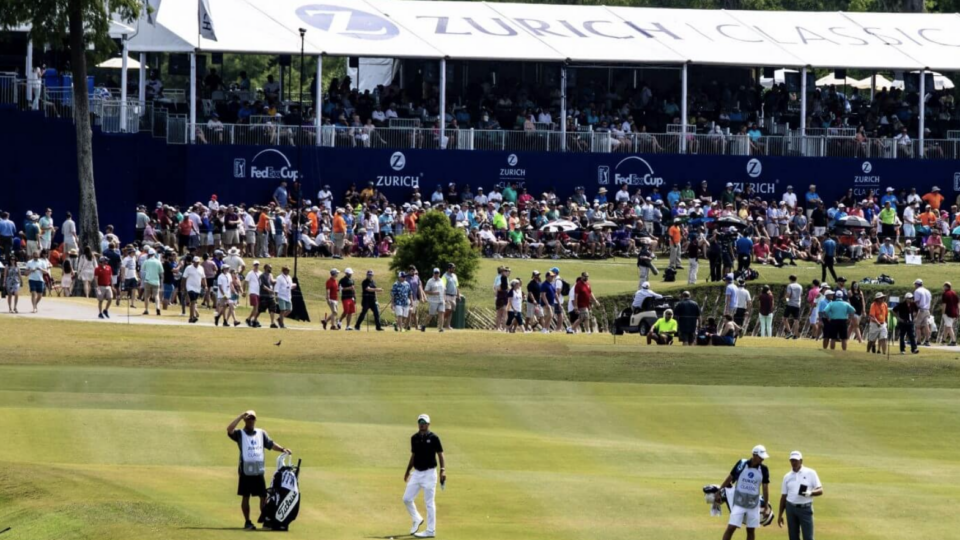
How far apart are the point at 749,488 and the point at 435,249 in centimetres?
2509

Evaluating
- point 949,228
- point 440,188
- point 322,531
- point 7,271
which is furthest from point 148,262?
point 949,228

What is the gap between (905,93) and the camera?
62.4m

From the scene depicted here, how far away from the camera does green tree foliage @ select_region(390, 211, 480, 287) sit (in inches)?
1735

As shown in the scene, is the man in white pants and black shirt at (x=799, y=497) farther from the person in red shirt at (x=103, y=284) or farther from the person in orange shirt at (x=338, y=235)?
the person in orange shirt at (x=338, y=235)

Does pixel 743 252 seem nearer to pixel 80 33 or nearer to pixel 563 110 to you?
pixel 563 110

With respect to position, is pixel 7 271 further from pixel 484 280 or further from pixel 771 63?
pixel 771 63

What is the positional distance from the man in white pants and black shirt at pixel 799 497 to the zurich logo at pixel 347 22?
37397 mm

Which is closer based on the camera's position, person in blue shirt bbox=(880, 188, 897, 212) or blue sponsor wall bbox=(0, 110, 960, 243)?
blue sponsor wall bbox=(0, 110, 960, 243)

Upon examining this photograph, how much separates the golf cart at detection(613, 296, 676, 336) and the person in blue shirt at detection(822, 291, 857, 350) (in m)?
4.04

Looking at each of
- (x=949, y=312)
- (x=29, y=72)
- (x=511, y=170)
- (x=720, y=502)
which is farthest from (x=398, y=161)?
(x=720, y=502)

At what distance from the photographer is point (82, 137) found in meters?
46.0

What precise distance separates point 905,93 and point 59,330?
3505 cm

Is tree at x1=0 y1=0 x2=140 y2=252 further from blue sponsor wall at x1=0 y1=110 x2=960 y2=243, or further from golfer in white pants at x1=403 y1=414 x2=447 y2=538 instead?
golfer in white pants at x1=403 y1=414 x2=447 y2=538

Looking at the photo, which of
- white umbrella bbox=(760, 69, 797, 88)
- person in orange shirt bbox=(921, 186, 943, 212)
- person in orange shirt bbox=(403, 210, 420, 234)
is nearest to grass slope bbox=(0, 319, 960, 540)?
person in orange shirt bbox=(403, 210, 420, 234)
